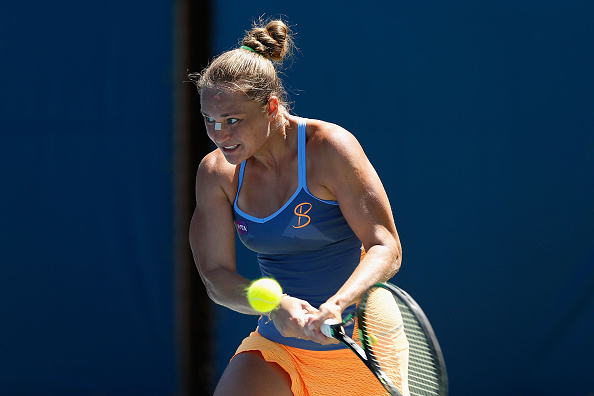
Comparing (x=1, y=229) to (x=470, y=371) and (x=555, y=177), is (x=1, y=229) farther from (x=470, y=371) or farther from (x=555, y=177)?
(x=555, y=177)

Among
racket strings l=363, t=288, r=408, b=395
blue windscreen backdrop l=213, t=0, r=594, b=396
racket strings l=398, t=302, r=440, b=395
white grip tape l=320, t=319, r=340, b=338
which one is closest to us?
racket strings l=398, t=302, r=440, b=395

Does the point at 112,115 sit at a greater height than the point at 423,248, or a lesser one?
greater

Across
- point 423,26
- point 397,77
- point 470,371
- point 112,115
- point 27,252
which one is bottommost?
point 470,371

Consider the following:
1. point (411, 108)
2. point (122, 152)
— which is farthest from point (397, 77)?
point (122, 152)

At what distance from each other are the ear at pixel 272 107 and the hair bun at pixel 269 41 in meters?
0.18

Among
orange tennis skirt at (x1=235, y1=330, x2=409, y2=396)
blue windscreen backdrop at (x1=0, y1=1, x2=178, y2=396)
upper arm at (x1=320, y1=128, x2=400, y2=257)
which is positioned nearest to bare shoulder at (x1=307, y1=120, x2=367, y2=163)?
upper arm at (x1=320, y1=128, x2=400, y2=257)

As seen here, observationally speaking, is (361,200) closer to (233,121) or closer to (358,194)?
(358,194)

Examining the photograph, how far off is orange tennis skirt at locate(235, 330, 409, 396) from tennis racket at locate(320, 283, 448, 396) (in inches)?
6.5

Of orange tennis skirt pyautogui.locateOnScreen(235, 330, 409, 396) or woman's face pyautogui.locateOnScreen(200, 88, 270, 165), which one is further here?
orange tennis skirt pyautogui.locateOnScreen(235, 330, 409, 396)

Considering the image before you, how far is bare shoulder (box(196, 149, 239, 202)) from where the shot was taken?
2229 mm

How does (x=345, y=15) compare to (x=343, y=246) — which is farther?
(x=345, y=15)

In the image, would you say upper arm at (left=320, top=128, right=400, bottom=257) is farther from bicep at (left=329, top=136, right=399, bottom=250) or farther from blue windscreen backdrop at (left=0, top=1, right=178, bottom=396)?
blue windscreen backdrop at (left=0, top=1, right=178, bottom=396)

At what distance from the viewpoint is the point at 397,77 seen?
11.8ft

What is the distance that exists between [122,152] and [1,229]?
2.45 ft
